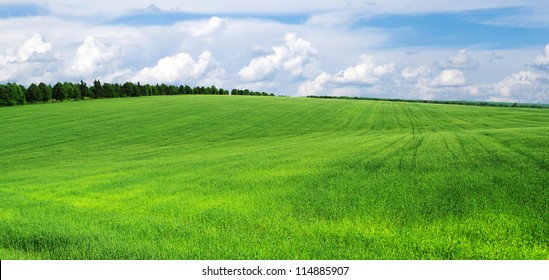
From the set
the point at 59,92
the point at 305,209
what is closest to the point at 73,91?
the point at 59,92

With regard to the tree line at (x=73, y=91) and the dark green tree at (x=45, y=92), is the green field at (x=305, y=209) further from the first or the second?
the dark green tree at (x=45, y=92)

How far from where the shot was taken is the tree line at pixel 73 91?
98.4 metres

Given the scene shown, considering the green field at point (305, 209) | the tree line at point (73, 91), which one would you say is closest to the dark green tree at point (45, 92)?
the tree line at point (73, 91)

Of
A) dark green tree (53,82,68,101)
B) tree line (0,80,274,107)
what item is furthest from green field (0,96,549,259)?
dark green tree (53,82,68,101)

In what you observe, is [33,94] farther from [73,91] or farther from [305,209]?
[305,209]

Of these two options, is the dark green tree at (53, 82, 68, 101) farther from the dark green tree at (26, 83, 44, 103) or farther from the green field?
the green field

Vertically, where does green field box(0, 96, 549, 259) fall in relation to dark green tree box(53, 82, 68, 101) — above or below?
below

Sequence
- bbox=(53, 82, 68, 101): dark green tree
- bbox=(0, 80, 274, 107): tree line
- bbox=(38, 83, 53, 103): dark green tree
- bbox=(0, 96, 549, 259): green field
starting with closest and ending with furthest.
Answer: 1. bbox=(0, 96, 549, 259): green field
2. bbox=(0, 80, 274, 107): tree line
3. bbox=(38, 83, 53, 103): dark green tree
4. bbox=(53, 82, 68, 101): dark green tree

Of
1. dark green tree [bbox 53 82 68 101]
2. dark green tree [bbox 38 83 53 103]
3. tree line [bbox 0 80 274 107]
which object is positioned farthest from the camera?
dark green tree [bbox 53 82 68 101]

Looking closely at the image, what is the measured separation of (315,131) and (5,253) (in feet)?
149

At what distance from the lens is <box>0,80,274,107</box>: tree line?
9838 centimetres

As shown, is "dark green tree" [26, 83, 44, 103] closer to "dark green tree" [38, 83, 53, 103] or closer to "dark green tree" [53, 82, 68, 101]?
"dark green tree" [38, 83, 53, 103]

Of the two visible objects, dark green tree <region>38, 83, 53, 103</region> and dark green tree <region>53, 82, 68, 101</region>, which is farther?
dark green tree <region>53, 82, 68, 101</region>

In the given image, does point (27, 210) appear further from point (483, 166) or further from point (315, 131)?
point (315, 131)
